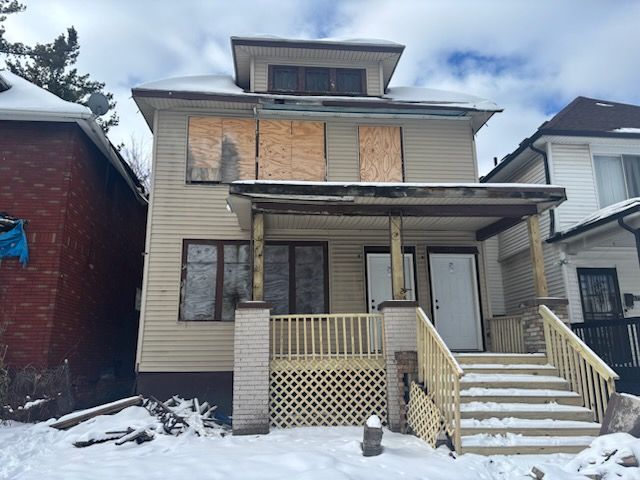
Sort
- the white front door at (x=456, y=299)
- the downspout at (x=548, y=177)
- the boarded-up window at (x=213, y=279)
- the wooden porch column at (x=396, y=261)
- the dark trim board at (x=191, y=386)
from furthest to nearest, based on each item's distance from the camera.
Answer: the downspout at (x=548, y=177) < the white front door at (x=456, y=299) < the boarded-up window at (x=213, y=279) < the dark trim board at (x=191, y=386) < the wooden porch column at (x=396, y=261)

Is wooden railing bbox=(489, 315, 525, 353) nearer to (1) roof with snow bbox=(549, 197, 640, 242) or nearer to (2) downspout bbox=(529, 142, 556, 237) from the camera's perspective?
(1) roof with snow bbox=(549, 197, 640, 242)

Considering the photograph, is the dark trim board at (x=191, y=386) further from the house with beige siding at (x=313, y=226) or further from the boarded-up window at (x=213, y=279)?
the boarded-up window at (x=213, y=279)

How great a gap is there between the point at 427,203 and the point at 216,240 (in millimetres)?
4205

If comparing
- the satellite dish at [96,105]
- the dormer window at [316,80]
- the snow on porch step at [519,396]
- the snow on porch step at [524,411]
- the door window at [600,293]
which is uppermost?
the dormer window at [316,80]

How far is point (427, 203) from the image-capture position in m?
7.94

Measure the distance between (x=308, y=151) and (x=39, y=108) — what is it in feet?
16.4

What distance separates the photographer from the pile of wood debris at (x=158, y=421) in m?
5.99

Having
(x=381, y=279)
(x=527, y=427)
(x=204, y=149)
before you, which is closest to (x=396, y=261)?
(x=381, y=279)

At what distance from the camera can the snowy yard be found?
443 cm

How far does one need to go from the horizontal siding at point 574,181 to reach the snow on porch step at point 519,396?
5171mm

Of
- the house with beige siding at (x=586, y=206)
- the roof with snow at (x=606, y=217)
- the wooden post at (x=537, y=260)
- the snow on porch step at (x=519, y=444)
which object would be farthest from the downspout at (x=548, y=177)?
the snow on porch step at (x=519, y=444)

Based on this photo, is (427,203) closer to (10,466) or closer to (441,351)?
(441,351)

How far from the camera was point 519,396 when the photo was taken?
6.13 meters

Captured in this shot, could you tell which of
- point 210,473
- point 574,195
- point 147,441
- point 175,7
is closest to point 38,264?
point 147,441
